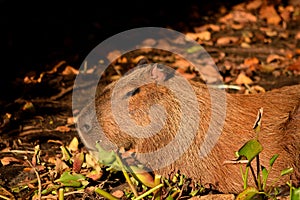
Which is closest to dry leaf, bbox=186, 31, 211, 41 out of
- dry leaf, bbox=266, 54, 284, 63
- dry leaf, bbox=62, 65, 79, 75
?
dry leaf, bbox=266, 54, 284, 63

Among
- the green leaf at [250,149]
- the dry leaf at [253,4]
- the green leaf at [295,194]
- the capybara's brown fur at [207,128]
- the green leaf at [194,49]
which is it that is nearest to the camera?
the green leaf at [295,194]

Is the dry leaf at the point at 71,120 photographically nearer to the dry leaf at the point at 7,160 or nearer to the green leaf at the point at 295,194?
the dry leaf at the point at 7,160

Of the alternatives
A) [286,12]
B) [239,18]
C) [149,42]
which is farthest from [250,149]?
[286,12]

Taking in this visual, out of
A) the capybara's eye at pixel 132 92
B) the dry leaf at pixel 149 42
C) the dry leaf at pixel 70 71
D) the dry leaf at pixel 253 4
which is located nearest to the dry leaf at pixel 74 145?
the capybara's eye at pixel 132 92

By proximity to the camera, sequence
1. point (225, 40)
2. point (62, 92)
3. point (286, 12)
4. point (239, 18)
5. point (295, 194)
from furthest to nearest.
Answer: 1. point (286, 12)
2. point (239, 18)
3. point (225, 40)
4. point (62, 92)
5. point (295, 194)

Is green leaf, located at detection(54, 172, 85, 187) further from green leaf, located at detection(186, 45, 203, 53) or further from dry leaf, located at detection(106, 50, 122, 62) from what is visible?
green leaf, located at detection(186, 45, 203, 53)

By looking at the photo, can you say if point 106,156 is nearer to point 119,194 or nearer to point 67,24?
point 119,194

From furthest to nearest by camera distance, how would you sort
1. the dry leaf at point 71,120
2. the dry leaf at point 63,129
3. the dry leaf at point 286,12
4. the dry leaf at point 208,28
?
the dry leaf at point 286,12 < the dry leaf at point 208,28 < the dry leaf at point 71,120 < the dry leaf at point 63,129

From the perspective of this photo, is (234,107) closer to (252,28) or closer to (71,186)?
(71,186)
